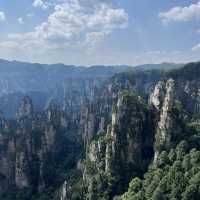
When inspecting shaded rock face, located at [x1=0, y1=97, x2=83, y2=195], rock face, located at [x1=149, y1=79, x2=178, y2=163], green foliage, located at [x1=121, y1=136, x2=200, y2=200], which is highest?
rock face, located at [x1=149, y1=79, x2=178, y2=163]

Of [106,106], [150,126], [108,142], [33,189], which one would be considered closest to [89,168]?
[108,142]

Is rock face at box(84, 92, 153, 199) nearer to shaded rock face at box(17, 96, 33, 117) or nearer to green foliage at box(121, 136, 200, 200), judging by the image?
green foliage at box(121, 136, 200, 200)

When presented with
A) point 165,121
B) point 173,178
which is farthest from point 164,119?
point 173,178

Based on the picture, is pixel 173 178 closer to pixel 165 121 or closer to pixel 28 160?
pixel 165 121

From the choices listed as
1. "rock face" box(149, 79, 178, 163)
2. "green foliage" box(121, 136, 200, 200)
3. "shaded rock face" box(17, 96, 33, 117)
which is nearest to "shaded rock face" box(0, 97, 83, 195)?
"rock face" box(149, 79, 178, 163)

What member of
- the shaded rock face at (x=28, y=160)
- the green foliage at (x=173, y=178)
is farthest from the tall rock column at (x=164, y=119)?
the shaded rock face at (x=28, y=160)

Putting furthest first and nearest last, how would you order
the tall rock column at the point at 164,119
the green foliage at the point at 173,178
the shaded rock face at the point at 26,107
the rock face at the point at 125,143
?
the shaded rock face at the point at 26,107
the rock face at the point at 125,143
the tall rock column at the point at 164,119
the green foliage at the point at 173,178

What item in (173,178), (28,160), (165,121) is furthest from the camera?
(28,160)

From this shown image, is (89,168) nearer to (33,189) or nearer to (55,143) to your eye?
(33,189)

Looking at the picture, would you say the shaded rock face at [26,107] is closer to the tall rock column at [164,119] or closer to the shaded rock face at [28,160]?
the shaded rock face at [28,160]

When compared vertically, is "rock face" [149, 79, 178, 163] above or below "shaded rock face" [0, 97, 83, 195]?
above

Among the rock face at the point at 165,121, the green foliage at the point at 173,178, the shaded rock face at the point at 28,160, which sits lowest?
the shaded rock face at the point at 28,160

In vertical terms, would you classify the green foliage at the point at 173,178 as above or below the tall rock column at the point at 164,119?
below
